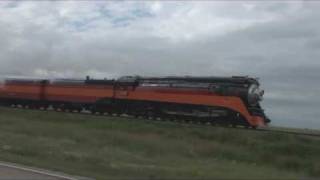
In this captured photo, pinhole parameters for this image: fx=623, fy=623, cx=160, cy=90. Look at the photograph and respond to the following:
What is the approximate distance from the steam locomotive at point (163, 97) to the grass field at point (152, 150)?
12.7 ft

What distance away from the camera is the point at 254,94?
37.7 meters

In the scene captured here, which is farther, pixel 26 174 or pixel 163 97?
pixel 163 97

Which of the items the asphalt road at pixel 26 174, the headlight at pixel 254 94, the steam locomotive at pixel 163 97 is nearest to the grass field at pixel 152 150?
the asphalt road at pixel 26 174

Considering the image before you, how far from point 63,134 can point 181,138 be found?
6355 mm

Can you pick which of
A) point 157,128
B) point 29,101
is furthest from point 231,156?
point 29,101

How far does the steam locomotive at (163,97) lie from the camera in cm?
3712

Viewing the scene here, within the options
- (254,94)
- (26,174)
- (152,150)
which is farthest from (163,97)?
(26,174)

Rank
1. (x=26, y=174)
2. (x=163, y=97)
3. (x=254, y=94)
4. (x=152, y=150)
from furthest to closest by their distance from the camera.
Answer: (x=163, y=97) < (x=254, y=94) < (x=152, y=150) < (x=26, y=174)

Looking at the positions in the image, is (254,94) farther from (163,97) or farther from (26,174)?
(26,174)

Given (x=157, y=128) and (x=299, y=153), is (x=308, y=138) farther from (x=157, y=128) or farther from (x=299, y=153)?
(x=157, y=128)

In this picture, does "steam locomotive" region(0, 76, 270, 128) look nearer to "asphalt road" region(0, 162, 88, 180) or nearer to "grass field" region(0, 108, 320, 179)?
"grass field" region(0, 108, 320, 179)

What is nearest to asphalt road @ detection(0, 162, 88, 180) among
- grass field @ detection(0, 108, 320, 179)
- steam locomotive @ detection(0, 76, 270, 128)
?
grass field @ detection(0, 108, 320, 179)

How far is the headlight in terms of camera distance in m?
37.1

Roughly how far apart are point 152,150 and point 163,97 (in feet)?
43.1
